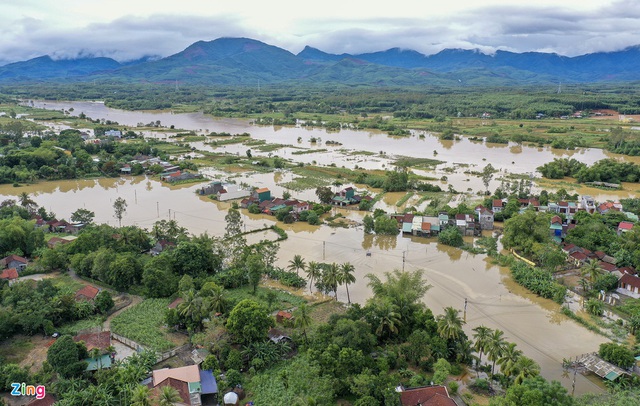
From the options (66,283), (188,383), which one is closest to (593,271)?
(188,383)

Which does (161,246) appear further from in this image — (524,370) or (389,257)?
(524,370)

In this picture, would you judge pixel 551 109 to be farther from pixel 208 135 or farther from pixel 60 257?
pixel 60 257

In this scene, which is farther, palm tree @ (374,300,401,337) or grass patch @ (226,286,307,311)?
grass patch @ (226,286,307,311)

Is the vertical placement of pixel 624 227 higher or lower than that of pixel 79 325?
higher

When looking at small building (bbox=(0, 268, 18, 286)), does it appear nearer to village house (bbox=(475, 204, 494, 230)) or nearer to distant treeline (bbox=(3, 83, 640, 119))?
village house (bbox=(475, 204, 494, 230))

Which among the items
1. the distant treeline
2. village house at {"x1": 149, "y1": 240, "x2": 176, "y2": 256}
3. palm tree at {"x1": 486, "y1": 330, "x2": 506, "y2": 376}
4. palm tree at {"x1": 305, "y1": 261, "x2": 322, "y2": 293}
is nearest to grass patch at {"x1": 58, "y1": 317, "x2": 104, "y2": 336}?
village house at {"x1": 149, "y1": 240, "x2": 176, "y2": 256}

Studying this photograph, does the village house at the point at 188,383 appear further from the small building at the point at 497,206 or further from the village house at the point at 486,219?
the small building at the point at 497,206

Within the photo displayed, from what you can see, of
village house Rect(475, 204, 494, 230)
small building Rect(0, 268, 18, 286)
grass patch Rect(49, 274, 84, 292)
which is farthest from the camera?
village house Rect(475, 204, 494, 230)
